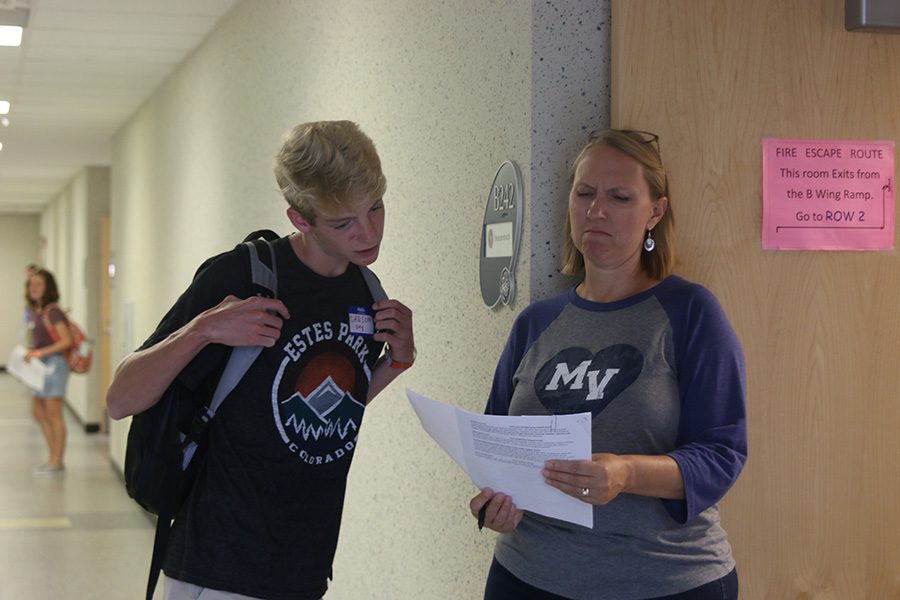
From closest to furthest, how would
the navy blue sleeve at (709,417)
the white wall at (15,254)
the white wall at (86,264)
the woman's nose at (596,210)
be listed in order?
the navy blue sleeve at (709,417) < the woman's nose at (596,210) < the white wall at (86,264) < the white wall at (15,254)

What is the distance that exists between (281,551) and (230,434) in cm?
22

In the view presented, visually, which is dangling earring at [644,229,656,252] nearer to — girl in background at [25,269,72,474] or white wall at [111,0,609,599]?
white wall at [111,0,609,599]

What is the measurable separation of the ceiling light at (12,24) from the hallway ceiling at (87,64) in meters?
0.06

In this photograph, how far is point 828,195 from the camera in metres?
2.58

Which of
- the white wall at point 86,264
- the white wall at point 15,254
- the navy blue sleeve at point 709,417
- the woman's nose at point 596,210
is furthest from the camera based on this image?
the white wall at point 15,254

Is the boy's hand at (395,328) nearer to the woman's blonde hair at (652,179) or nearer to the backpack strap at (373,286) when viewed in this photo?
the backpack strap at (373,286)

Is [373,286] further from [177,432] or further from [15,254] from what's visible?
[15,254]

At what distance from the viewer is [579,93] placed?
8.39 ft

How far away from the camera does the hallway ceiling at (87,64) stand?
5.67 m

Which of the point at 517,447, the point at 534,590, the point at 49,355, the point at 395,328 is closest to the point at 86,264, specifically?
the point at 49,355

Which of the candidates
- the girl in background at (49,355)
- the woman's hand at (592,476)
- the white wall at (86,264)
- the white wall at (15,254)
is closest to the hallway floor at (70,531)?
the girl in background at (49,355)

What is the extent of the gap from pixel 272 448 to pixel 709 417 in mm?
762

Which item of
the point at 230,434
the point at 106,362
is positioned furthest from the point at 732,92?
the point at 106,362

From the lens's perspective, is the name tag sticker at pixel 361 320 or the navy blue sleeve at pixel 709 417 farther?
the name tag sticker at pixel 361 320
